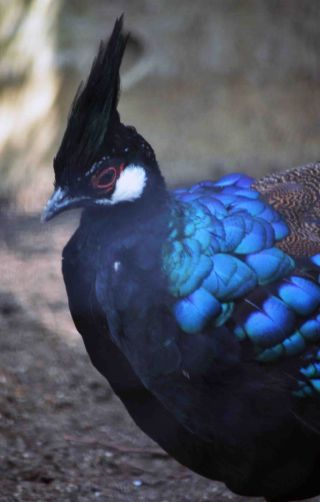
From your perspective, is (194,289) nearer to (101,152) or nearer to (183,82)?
(101,152)

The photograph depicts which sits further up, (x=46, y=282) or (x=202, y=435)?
(x=202, y=435)

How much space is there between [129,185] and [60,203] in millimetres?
172

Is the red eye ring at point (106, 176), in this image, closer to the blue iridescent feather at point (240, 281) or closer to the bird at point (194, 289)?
the bird at point (194, 289)

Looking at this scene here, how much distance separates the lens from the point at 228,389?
7.37 ft

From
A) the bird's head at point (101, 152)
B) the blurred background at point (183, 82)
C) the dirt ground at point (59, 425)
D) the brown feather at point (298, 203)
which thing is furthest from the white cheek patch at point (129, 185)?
the blurred background at point (183, 82)

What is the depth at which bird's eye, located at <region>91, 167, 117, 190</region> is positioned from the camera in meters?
2.23

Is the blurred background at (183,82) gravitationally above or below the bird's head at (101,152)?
below

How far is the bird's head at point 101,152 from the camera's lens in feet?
7.20

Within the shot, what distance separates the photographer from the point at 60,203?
7.36 feet

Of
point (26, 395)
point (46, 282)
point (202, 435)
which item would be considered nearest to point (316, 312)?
point (202, 435)

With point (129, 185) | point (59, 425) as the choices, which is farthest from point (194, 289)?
point (59, 425)

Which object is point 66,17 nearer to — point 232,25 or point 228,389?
point 232,25

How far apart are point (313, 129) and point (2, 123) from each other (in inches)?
73.0

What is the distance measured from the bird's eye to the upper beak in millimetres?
52
